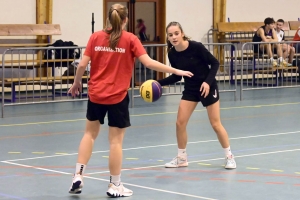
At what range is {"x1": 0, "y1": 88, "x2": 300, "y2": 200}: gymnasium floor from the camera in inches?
260

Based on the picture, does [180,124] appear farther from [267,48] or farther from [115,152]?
[267,48]

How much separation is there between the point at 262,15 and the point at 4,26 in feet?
27.9

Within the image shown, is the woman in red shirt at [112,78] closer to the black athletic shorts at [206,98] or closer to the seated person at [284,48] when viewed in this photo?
the black athletic shorts at [206,98]

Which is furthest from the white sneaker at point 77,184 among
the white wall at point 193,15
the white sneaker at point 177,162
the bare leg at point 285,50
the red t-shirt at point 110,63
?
the white wall at point 193,15

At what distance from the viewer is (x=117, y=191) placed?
20.7 ft

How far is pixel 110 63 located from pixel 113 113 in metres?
0.46

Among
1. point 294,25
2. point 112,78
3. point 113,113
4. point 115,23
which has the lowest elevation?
point 113,113

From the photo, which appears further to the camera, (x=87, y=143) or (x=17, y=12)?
(x=17, y=12)

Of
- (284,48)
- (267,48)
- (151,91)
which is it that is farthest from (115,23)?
(284,48)

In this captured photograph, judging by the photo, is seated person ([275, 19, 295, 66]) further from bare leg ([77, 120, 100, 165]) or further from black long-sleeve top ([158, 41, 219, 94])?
bare leg ([77, 120, 100, 165])

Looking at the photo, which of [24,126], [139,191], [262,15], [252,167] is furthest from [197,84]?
[262,15]

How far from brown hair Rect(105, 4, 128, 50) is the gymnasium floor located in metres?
1.43

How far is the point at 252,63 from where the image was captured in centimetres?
1716

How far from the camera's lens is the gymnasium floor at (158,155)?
6594mm
